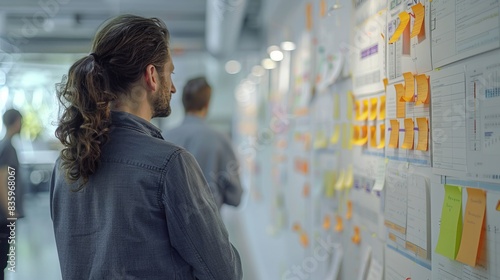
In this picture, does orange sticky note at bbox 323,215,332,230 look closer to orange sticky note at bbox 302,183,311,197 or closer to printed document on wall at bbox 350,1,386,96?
orange sticky note at bbox 302,183,311,197

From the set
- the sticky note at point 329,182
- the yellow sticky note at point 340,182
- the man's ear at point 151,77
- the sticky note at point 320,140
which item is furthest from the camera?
the sticky note at point 320,140

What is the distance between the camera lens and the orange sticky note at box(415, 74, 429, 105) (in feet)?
4.15

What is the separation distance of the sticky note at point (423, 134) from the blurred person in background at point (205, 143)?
140cm

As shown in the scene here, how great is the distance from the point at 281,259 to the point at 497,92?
2.74 m

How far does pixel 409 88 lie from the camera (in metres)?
1.36

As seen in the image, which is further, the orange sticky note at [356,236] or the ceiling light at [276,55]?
the ceiling light at [276,55]

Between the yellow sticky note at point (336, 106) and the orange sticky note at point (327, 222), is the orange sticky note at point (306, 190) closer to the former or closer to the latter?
the orange sticky note at point (327, 222)

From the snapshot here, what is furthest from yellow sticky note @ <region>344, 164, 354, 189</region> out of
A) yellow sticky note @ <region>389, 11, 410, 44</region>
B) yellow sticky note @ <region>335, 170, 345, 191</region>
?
yellow sticky note @ <region>389, 11, 410, 44</region>

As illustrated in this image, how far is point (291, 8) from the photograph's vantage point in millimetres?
3324

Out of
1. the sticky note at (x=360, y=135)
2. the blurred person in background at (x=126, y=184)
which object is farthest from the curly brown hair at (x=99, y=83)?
the sticky note at (x=360, y=135)

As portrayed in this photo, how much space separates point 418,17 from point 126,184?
0.77 meters

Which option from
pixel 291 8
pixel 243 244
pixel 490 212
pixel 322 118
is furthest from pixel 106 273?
pixel 243 244

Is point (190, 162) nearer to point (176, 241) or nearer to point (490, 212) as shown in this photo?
point (176, 241)

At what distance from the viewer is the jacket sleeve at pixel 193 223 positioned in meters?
1.11
